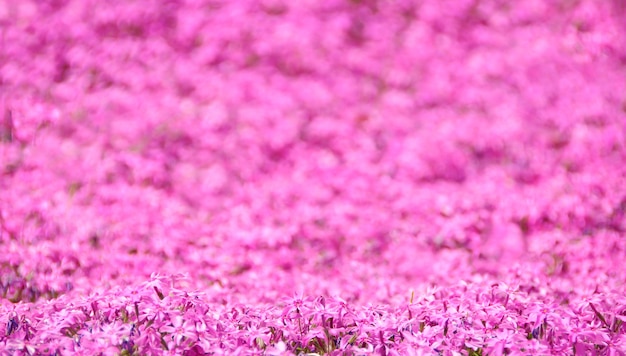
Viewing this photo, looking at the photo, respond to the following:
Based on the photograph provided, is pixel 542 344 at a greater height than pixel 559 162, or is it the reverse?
pixel 542 344

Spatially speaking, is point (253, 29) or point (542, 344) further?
point (253, 29)

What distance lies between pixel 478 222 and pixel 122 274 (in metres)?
2.96

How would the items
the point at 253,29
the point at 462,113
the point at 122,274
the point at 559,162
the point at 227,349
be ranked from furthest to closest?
the point at 253,29, the point at 462,113, the point at 559,162, the point at 122,274, the point at 227,349

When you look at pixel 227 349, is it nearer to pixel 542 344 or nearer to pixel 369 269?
pixel 542 344

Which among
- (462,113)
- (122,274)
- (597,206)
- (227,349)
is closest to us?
(227,349)

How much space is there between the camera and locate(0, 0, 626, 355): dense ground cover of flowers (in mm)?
3594

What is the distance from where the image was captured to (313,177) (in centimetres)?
640

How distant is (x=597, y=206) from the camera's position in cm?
561

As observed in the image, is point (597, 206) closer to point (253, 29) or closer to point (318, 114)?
point (318, 114)

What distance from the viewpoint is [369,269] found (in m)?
5.22

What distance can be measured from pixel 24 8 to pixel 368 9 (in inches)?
158

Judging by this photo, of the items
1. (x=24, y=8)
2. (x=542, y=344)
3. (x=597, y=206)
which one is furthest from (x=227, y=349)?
(x=24, y=8)

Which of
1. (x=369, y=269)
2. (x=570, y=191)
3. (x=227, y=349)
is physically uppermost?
(x=227, y=349)

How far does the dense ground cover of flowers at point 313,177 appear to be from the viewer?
3594 mm
